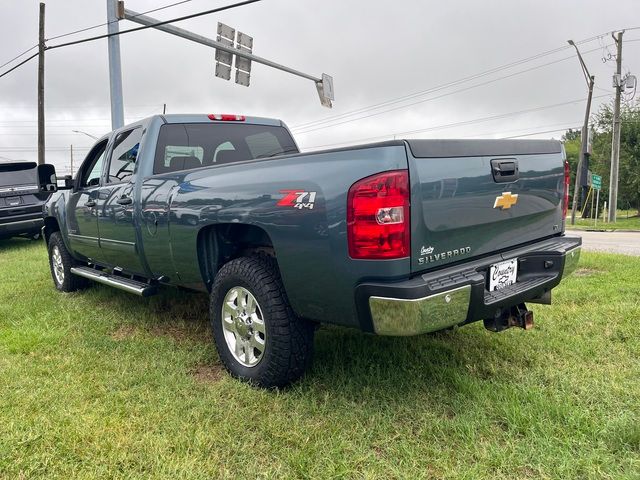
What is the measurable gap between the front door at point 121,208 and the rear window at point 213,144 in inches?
11.2

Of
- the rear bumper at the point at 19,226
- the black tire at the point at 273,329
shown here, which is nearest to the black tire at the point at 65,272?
the black tire at the point at 273,329

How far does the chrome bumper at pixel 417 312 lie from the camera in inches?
90.5

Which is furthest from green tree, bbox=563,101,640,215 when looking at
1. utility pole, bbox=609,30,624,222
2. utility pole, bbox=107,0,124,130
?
utility pole, bbox=107,0,124,130

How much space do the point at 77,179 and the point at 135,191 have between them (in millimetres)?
1774

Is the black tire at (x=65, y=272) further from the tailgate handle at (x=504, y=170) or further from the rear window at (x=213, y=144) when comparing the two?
the tailgate handle at (x=504, y=170)

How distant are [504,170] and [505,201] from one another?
0.17 m

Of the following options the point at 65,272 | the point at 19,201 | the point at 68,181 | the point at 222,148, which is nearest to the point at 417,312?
the point at 222,148

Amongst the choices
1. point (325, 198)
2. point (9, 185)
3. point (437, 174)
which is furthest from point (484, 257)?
point (9, 185)

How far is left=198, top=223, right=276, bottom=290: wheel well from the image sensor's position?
3.22 meters

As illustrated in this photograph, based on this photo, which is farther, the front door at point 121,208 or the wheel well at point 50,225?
the wheel well at point 50,225

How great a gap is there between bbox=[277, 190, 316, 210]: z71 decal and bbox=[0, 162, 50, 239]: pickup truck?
8799mm

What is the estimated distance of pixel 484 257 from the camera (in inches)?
111

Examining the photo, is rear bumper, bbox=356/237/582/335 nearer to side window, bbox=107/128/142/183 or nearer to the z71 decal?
the z71 decal

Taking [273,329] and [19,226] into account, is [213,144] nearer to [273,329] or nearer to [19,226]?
[273,329]
